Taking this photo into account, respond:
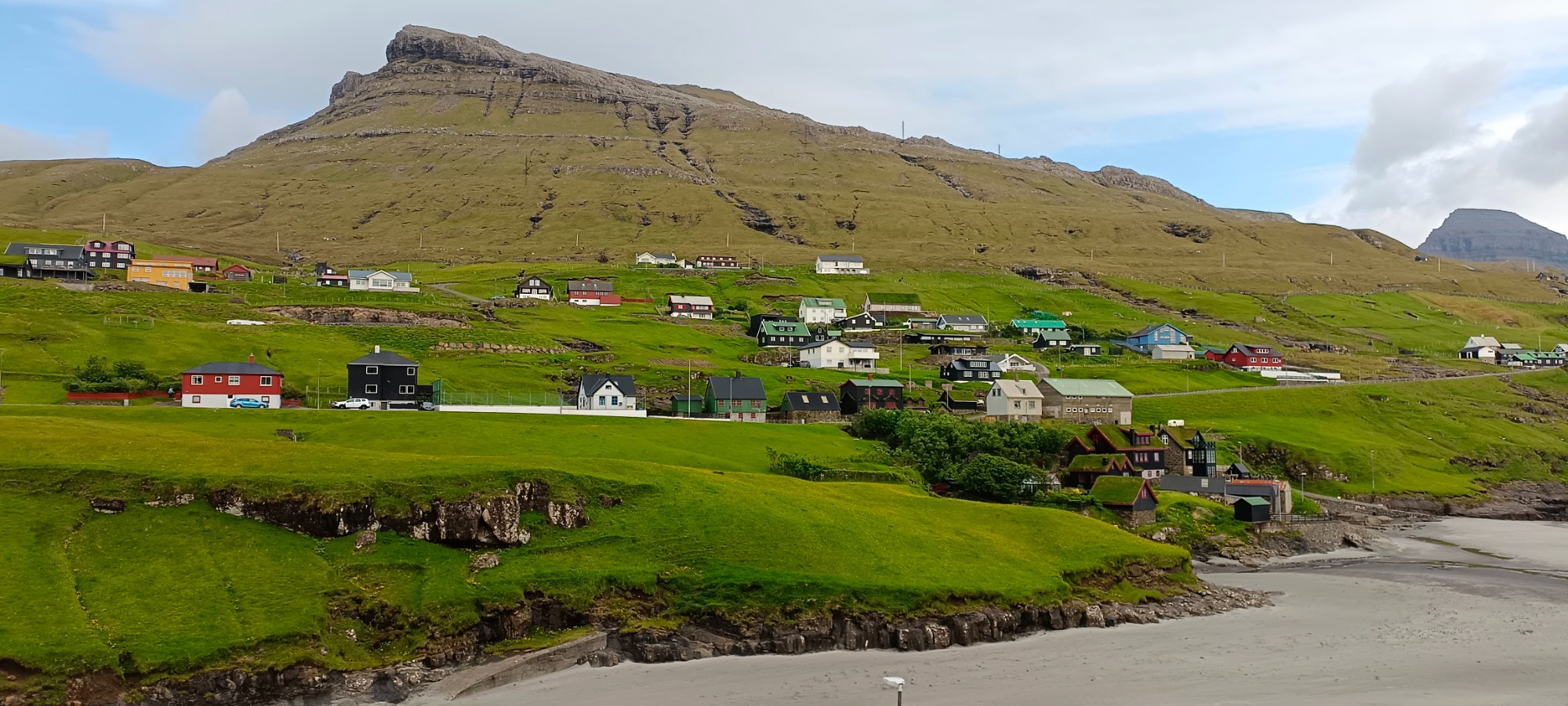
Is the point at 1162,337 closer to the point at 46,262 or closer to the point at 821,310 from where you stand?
the point at 821,310

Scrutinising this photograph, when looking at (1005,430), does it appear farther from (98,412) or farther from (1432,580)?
(98,412)

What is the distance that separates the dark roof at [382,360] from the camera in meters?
91.8

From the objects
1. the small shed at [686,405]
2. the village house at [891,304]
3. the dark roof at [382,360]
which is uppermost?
the village house at [891,304]

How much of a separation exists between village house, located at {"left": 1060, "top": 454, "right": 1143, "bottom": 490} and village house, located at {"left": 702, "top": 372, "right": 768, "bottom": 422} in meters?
30.7

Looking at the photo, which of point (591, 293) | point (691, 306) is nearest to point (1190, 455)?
point (691, 306)

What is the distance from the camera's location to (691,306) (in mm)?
174375

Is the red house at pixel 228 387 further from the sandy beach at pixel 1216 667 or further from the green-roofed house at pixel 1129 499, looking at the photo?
the green-roofed house at pixel 1129 499

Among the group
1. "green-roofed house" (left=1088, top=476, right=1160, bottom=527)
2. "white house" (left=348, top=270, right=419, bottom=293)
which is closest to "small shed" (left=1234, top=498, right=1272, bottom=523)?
"green-roofed house" (left=1088, top=476, right=1160, bottom=527)

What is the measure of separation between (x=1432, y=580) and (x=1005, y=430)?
36.5 m

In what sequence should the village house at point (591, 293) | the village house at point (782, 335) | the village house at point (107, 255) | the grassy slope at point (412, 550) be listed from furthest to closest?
1. the village house at point (591, 293)
2. the village house at point (107, 255)
3. the village house at point (782, 335)
4. the grassy slope at point (412, 550)

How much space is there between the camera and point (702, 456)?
7812 centimetres

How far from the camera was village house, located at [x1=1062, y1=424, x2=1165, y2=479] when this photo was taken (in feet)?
309

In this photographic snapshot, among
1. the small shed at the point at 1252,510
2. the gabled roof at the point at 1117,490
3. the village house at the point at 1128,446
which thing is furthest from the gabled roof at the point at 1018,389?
the small shed at the point at 1252,510

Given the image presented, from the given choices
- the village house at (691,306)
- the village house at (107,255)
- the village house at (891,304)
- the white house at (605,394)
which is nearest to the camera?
the white house at (605,394)
